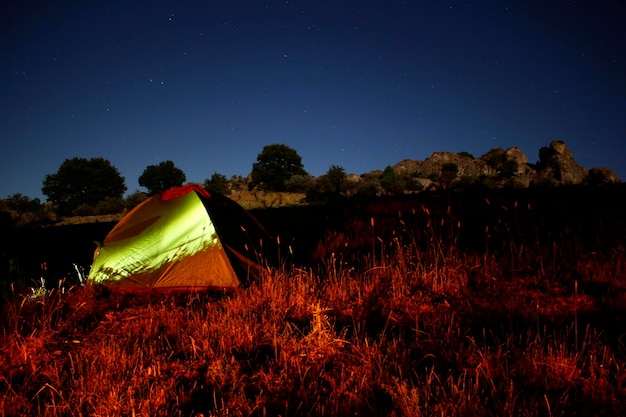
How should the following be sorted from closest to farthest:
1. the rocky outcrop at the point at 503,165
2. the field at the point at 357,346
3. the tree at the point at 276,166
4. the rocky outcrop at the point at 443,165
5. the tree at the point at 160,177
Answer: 1. the field at the point at 357,346
2. the tree at the point at 276,166
3. the tree at the point at 160,177
4. the rocky outcrop at the point at 503,165
5. the rocky outcrop at the point at 443,165

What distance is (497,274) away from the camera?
4.81 m

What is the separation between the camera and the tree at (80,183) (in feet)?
136

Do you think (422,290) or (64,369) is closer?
(64,369)

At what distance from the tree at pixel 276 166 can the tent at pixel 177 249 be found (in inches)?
1453

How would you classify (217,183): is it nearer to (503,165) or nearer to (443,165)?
(443,165)

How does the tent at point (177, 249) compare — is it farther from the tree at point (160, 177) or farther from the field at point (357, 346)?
the tree at point (160, 177)

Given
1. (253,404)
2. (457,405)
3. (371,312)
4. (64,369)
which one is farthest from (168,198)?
(457,405)

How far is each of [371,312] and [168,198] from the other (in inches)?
173

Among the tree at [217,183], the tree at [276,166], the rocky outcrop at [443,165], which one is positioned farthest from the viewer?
the rocky outcrop at [443,165]

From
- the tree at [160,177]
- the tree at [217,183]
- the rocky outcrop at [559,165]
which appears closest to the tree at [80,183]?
the tree at [160,177]

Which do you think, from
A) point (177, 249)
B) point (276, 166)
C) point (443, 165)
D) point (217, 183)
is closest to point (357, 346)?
point (177, 249)


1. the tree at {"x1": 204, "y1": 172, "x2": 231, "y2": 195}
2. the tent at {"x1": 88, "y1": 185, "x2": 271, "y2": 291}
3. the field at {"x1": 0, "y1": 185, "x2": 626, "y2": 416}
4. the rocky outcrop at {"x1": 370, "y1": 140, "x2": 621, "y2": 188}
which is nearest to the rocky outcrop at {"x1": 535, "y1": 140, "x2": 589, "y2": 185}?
the rocky outcrop at {"x1": 370, "y1": 140, "x2": 621, "y2": 188}

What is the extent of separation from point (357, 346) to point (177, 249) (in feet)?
12.9

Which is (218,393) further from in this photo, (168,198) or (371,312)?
(168,198)
